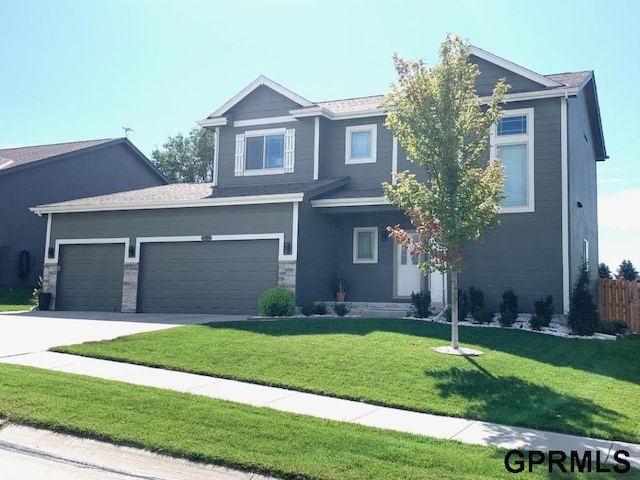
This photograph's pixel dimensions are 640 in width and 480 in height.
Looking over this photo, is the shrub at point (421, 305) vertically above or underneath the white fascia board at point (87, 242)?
underneath

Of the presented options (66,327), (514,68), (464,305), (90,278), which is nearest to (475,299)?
(464,305)

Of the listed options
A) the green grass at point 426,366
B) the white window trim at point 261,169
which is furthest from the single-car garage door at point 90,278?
the green grass at point 426,366

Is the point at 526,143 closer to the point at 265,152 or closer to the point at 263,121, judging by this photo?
the point at 265,152

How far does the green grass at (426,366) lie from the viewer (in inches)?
284

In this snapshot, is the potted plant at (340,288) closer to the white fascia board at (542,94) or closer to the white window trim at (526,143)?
the white window trim at (526,143)

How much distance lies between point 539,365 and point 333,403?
4.20 m

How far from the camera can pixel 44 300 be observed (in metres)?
19.2

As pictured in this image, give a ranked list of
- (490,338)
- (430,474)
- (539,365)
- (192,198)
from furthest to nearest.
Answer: (192,198)
(490,338)
(539,365)
(430,474)

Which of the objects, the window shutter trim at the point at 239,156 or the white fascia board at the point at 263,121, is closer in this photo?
the white fascia board at the point at 263,121

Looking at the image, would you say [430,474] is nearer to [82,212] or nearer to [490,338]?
[490,338]

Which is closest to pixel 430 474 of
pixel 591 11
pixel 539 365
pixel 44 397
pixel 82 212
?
pixel 44 397

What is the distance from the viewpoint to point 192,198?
1800 centimetres

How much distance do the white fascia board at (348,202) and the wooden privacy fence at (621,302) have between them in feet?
25.3

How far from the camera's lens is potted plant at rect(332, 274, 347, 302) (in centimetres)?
1738
